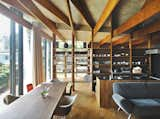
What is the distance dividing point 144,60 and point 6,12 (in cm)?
613

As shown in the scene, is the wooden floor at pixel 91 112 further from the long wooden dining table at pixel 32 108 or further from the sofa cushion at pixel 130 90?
the long wooden dining table at pixel 32 108

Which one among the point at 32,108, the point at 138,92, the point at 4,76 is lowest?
the point at 138,92

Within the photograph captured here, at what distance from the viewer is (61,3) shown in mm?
4859

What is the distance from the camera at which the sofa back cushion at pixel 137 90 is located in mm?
5050

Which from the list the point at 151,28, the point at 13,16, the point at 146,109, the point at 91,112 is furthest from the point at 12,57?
the point at 151,28

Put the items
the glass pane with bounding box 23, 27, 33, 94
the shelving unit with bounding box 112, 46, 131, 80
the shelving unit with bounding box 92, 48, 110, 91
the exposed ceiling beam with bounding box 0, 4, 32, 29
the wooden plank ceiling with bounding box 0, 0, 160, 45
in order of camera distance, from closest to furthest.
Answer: the wooden plank ceiling with bounding box 0, 0, 160, 45 → the exposed ceiling beam with bounding box 0, 4, 32, 29 → the glass pane with bounding box 23, 27, 33, 94 → the shelving unit with bounding box 112, 46, 131, 80 → the shelving unit with bounding box 92, 48, 110, 91

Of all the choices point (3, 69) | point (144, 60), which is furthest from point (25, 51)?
point (144, 60)

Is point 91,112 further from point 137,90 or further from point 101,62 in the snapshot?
point 101,62

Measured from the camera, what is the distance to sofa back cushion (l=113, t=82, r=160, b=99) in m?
5.05

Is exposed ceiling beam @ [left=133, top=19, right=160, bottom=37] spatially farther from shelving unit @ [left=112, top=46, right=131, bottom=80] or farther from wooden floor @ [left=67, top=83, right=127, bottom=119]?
wooden floor @ [left=67, top=83, right=127, bottom=119]

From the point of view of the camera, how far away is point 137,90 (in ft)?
16.8

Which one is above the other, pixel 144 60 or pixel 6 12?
pixel 6 12

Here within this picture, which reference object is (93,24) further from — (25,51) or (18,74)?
(18,74)

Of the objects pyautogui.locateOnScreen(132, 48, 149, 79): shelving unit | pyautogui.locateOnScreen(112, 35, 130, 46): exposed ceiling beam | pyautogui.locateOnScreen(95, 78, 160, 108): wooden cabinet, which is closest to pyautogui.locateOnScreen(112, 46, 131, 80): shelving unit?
pyautogui.locateOnScreen(132, 48, 149, 79): shelving unit
